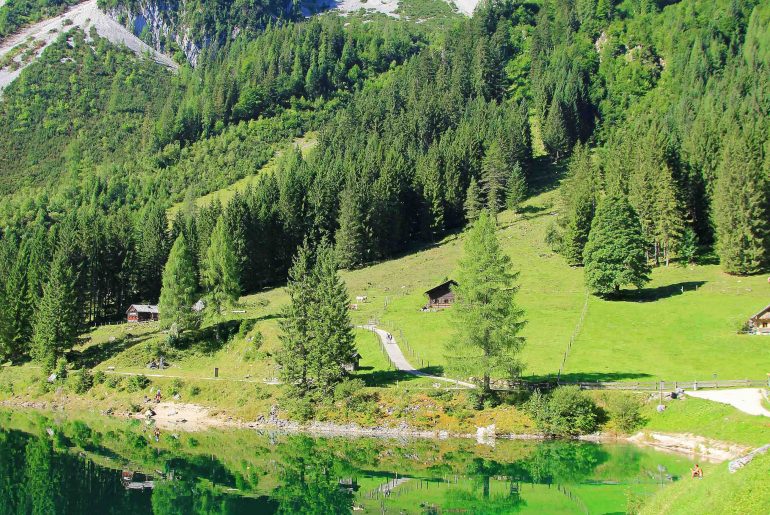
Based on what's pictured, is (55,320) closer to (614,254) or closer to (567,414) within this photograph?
(567,414)

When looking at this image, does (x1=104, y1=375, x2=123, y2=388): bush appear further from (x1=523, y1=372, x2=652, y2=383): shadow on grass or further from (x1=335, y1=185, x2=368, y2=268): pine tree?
(x1=335, y1=185, x2=368, y2=268): pine tree

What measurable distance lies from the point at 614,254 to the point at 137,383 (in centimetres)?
6124

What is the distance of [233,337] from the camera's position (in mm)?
86750

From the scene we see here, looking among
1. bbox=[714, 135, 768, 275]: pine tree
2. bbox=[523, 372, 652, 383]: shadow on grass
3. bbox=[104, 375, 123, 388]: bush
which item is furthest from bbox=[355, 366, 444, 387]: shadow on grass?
bbox=[714, 135, 768, 275]: pine tree

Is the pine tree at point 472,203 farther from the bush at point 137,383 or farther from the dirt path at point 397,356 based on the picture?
the bush at point 137,383

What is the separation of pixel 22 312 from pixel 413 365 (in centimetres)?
5599

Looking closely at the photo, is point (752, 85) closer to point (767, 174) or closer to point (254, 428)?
point (767, 174)

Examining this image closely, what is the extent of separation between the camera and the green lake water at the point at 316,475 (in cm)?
4441

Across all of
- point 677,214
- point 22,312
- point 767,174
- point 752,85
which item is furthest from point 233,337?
point 752,85

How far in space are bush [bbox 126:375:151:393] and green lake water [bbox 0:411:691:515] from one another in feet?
41.8

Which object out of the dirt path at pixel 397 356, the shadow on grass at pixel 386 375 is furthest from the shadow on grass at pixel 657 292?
the shadow on grass at pixel 386 375

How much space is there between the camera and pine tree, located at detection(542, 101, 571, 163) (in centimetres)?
16825

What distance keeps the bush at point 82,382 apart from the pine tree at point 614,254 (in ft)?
209

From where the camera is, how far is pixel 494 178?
139375 millimetres
